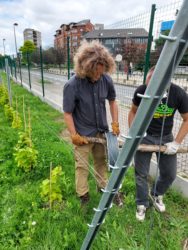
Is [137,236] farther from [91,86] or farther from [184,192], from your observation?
[91,86]

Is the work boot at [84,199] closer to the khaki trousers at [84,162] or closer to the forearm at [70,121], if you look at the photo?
the khaki trousers at [84,162]

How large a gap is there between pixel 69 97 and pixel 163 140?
39.6 inches

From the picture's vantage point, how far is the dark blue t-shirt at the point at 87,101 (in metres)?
2.17

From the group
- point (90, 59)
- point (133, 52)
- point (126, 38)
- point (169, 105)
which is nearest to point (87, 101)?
point (90, 59)

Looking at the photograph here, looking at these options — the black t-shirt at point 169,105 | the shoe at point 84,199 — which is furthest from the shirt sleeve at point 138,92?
the shoe at point 84,199

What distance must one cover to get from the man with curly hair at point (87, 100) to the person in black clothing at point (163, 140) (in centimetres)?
34

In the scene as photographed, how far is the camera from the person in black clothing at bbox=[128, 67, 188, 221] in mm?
1967

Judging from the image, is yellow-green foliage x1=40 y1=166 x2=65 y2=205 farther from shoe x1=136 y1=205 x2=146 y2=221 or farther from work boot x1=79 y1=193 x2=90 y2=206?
shoe x1=136 y1=205 x2=146 y2=221

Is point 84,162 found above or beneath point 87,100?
beneath

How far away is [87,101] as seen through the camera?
7.36ft

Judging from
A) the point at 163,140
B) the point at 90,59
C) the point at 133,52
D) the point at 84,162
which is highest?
the point at 133,52

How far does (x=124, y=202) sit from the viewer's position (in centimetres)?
270

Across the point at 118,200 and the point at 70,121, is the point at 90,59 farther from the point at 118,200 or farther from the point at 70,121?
the point at 118,200

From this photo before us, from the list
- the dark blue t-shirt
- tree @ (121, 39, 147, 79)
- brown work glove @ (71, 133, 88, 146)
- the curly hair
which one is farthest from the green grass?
tree @ (121, 39, 147, 79)
